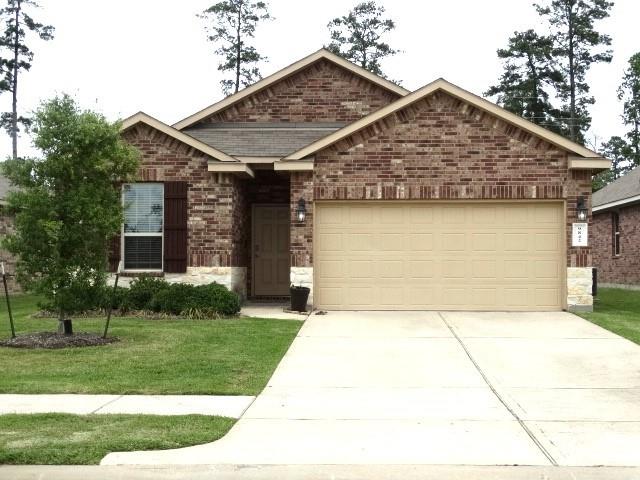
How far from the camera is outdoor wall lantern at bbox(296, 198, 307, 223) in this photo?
1639cm

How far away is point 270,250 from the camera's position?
19328 mm

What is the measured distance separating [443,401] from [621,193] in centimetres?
2117

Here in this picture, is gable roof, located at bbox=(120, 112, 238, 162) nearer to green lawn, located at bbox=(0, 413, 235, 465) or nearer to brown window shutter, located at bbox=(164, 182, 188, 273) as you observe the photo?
brown window shutter, located at bbox=(164, 182, 188, 273)

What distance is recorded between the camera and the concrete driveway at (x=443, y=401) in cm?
631

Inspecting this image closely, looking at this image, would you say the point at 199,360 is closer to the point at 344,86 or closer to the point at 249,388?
the point at 249,388

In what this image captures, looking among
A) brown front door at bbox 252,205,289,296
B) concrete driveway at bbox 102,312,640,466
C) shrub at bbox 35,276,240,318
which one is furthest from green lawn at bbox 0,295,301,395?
brown front door at bbox 252,205,289,296

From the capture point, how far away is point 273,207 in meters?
19.2

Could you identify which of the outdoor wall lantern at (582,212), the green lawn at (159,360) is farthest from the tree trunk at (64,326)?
the outdoor wall lantern at (582,212)

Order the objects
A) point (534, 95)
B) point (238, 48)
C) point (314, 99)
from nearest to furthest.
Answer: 1. point (314, 99)
2. point (238, 48)
3. point (534, 95)

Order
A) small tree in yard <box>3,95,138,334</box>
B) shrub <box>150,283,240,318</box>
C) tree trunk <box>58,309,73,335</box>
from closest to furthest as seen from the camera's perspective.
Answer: small tree in yard <box>3,95,138,334</box> < tree trunk <box>58,309,73,335</box> < shrub <box>150,283,240,318</box>

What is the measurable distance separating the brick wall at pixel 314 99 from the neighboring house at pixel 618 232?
404 inches

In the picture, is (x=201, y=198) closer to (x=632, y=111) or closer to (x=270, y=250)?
(x=270, y=250)

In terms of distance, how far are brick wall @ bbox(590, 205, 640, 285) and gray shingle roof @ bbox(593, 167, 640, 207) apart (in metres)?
0.51

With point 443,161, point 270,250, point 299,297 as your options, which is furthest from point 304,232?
point 443,161
